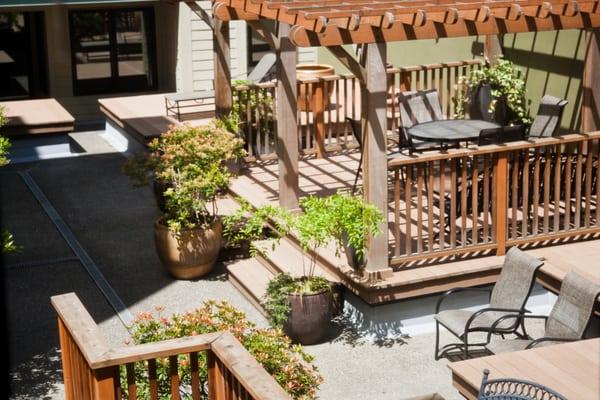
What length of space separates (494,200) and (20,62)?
42.3ft

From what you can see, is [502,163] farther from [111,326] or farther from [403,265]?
[111,326]

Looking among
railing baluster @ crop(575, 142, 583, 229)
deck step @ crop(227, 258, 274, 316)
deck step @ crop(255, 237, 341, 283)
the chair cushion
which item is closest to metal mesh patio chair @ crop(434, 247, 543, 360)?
the chair cushion

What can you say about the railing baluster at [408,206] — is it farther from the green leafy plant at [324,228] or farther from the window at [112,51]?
the window at [112,51]

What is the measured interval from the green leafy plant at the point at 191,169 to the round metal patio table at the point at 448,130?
201 cm

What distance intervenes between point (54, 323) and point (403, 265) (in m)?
3.33

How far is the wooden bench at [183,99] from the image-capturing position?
16.5 metres

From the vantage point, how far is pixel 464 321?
8766 mm

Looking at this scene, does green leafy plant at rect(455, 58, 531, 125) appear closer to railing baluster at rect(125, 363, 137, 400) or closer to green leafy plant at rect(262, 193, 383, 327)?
green leafy plant at rect(262, 193, 383, 327)

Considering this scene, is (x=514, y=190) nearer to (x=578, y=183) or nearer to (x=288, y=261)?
(x=578, y=183)

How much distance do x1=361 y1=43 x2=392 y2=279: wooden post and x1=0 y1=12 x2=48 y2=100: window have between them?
12.3m

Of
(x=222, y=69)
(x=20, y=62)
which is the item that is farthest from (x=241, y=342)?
(x=20, y=62)

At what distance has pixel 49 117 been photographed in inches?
651

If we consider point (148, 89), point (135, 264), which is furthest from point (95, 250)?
point (148, 89)

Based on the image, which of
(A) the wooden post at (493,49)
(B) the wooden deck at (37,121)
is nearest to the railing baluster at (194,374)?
(A) the wooden post at (493,49)
